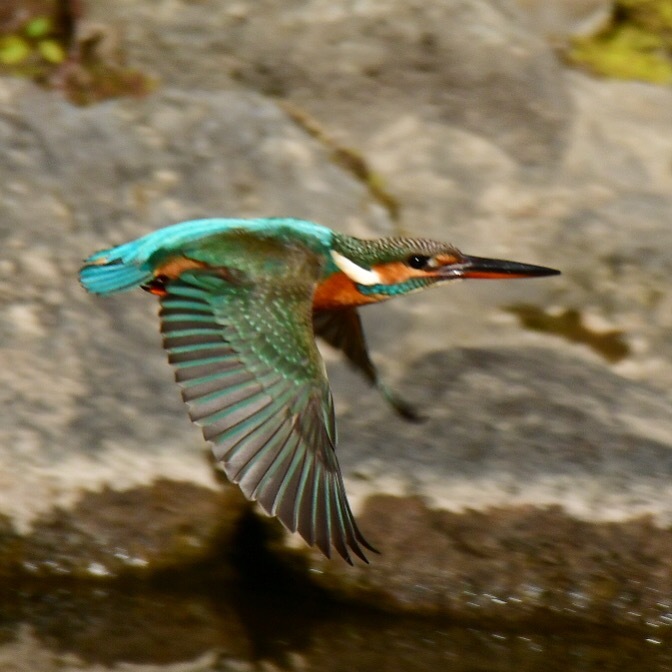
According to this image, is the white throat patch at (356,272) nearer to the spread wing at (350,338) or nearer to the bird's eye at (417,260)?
the bird's eye at (417,260)

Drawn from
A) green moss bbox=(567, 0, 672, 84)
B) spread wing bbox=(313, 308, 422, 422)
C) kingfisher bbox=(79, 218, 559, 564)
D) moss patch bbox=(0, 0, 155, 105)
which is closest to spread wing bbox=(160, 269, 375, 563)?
kingfisher bbox=(79, 218, 559, 564)

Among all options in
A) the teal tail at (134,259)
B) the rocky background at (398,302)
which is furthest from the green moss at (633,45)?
the teal tail at (134,259)

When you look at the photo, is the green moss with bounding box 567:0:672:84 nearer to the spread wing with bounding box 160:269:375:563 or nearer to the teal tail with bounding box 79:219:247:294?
the teal tail with bounding box 79:219:247:294

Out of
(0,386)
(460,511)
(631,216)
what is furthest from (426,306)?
(0,386)

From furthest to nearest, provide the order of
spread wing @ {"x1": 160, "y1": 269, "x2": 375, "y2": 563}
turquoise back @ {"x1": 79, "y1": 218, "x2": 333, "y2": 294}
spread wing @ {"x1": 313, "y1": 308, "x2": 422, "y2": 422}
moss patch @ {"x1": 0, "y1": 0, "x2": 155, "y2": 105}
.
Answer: moss patch @ {"x1": 0, "y1": 0, "x2": 155, "y2": 105} < spread wing @ {"x1": 313, "y1": 308, "x2": 422, "y2": 422} < turquoise back @ {"x1": 79, "y1": 218, "x2": 333, "y2": 294} < spread wing @ {"x1": 160, "y1": 269, "x2": 375, "y2": 563}

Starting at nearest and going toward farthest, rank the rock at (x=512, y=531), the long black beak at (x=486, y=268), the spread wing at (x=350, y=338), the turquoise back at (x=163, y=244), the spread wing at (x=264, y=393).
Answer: the spread wing at (x=264, y=393), the turquoise back at (x=163, y=244), the long black beak at (x=486, y=268), the rock at (x=512, y=531), the spread wing at (x=350, y=338)

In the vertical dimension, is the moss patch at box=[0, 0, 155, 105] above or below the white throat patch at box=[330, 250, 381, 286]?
above
